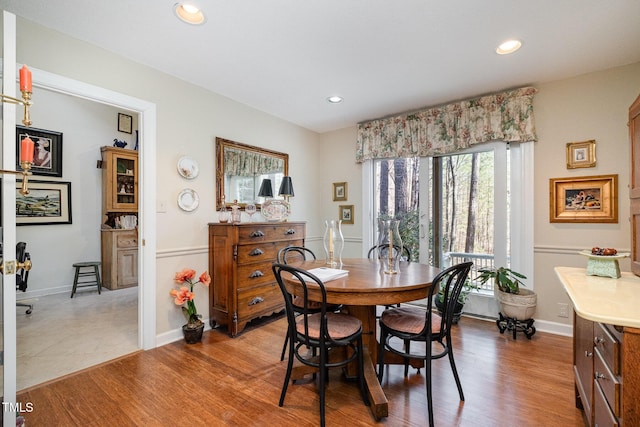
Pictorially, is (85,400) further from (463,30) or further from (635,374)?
(463,30)

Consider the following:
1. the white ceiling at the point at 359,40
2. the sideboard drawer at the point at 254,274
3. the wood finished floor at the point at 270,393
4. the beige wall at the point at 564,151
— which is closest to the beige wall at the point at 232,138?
the beige wall at the point at 564,151

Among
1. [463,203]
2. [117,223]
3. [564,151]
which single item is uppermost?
[564,151]

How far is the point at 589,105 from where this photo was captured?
2.71 m

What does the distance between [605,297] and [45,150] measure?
6256 millimetres

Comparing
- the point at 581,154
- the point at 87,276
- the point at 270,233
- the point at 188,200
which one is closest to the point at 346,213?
the point at 270,233

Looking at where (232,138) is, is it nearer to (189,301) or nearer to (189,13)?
(189,13)

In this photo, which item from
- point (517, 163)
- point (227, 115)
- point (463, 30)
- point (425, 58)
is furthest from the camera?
point (227, 115)

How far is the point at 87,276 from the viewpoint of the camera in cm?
453

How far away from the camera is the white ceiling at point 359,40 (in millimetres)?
1810

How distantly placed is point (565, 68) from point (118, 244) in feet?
20.2

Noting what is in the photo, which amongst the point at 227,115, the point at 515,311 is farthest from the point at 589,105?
the point at 227,115

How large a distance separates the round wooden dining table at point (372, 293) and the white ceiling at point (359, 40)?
1.75 meters

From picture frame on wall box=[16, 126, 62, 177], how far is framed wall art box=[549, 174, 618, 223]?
657 centimetres

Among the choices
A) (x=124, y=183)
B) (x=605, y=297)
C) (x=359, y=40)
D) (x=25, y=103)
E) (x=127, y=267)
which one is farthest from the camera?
(x=124, y=183)
